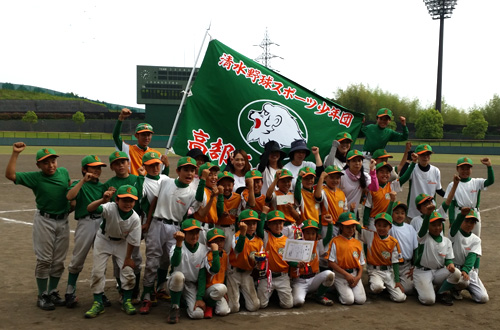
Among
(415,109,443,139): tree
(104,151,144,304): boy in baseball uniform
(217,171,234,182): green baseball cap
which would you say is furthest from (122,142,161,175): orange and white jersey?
(415,109,443,139): tree

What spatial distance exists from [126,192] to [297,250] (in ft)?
7.24

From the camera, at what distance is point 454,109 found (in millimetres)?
89000

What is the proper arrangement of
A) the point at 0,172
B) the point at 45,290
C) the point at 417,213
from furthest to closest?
the point at 0,172 < the point at 417,213 < the point at 45,290

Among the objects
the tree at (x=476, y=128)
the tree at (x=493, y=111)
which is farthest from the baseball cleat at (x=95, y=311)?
the tree at (x=493, y=111)

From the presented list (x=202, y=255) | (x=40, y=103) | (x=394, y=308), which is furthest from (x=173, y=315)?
(x=40, y=103)

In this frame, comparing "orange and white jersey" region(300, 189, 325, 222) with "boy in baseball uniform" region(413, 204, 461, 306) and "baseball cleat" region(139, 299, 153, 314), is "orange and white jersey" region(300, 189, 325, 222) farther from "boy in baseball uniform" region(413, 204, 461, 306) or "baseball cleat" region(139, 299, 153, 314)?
"baseball cleat" region(139, 299, 153, 314)

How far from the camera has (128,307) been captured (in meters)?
5.75

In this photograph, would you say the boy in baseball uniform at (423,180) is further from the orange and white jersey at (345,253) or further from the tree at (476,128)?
the tree at (476,128)

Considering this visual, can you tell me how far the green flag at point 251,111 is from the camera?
8.30 m

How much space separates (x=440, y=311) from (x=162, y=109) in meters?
67.2

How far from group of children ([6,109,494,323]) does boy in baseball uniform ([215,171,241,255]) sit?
14 mm

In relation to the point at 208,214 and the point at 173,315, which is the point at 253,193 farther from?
the point at 173,315

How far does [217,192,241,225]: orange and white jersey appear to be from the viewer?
6.39 m

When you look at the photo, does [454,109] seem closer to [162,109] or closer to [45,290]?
[162,109]
